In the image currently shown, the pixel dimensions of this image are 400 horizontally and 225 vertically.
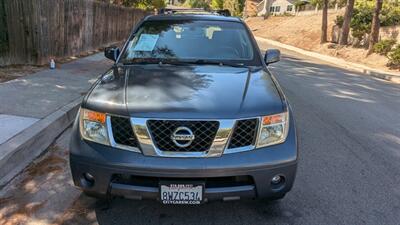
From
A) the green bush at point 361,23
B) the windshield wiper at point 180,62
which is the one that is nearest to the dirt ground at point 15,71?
the windshield wiper at point 180,62

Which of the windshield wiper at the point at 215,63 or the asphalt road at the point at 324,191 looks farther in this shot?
the windshield wiper at the point at 215,63

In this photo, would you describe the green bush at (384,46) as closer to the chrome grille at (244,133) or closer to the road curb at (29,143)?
the road curb at (29,143)

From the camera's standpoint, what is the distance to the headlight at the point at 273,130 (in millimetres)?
3004

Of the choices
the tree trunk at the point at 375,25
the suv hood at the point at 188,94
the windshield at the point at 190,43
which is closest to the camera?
the suv hood at the point at 188,94

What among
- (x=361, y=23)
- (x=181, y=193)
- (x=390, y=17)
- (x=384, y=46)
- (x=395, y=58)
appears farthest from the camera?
(x=361, y=23)

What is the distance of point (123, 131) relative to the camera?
9.67 feet

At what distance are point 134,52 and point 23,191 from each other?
184 centimetres

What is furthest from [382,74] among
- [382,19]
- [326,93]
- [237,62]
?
[237,62]

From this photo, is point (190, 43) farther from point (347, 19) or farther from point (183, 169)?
point (347, 19)

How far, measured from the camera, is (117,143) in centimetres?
294

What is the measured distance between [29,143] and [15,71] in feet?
16.1

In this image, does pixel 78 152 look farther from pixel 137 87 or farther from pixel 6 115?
pixel 6 115

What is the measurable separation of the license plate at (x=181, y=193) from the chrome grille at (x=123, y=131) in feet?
1.28

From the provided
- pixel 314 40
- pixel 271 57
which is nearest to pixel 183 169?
pixel 271 57
